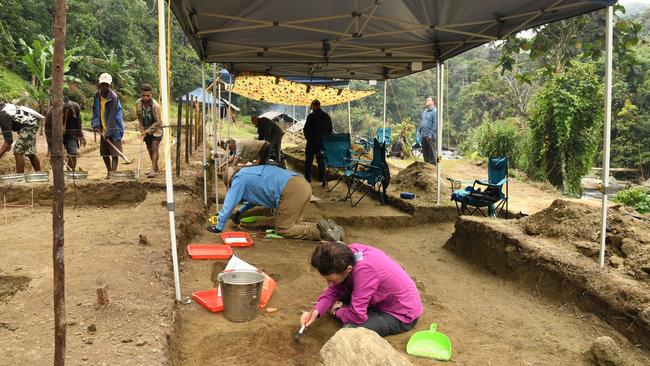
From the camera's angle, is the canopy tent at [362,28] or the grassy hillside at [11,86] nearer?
the canopy tent at [362,28]

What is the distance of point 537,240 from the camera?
15.5 ft

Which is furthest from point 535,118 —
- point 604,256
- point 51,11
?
point 51,11

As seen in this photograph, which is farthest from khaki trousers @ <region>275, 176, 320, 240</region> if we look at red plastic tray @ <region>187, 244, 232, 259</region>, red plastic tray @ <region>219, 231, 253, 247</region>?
red plastic tray @ <region>187, 244, 232, 259</region>

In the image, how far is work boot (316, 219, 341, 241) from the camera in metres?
5.43

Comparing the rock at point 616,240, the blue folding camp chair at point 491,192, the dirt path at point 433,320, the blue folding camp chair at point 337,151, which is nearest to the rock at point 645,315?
the dirt path at point 433,320

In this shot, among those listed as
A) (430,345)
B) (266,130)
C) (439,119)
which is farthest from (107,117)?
(430,345)

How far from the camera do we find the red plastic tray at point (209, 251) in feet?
14.7

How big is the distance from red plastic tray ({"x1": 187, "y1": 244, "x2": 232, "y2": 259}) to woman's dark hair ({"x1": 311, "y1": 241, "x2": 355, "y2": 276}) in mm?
2110

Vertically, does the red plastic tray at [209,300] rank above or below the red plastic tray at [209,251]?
below

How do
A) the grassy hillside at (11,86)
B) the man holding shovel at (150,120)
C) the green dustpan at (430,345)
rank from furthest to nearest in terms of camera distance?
the grassy hillside at (11,86) → the man holding shovel at (150,120) → the green dustpan at (430,345)

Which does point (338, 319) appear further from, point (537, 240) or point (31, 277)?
point (537, 240)

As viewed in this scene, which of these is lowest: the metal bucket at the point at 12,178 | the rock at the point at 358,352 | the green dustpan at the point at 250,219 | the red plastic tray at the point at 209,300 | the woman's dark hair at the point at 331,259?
the red plastic tray at the point at 209,300

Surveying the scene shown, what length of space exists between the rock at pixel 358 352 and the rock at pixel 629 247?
2.94 meters

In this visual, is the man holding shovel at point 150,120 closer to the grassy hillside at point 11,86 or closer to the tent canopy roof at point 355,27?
the tent canopy roof at point 355,27
